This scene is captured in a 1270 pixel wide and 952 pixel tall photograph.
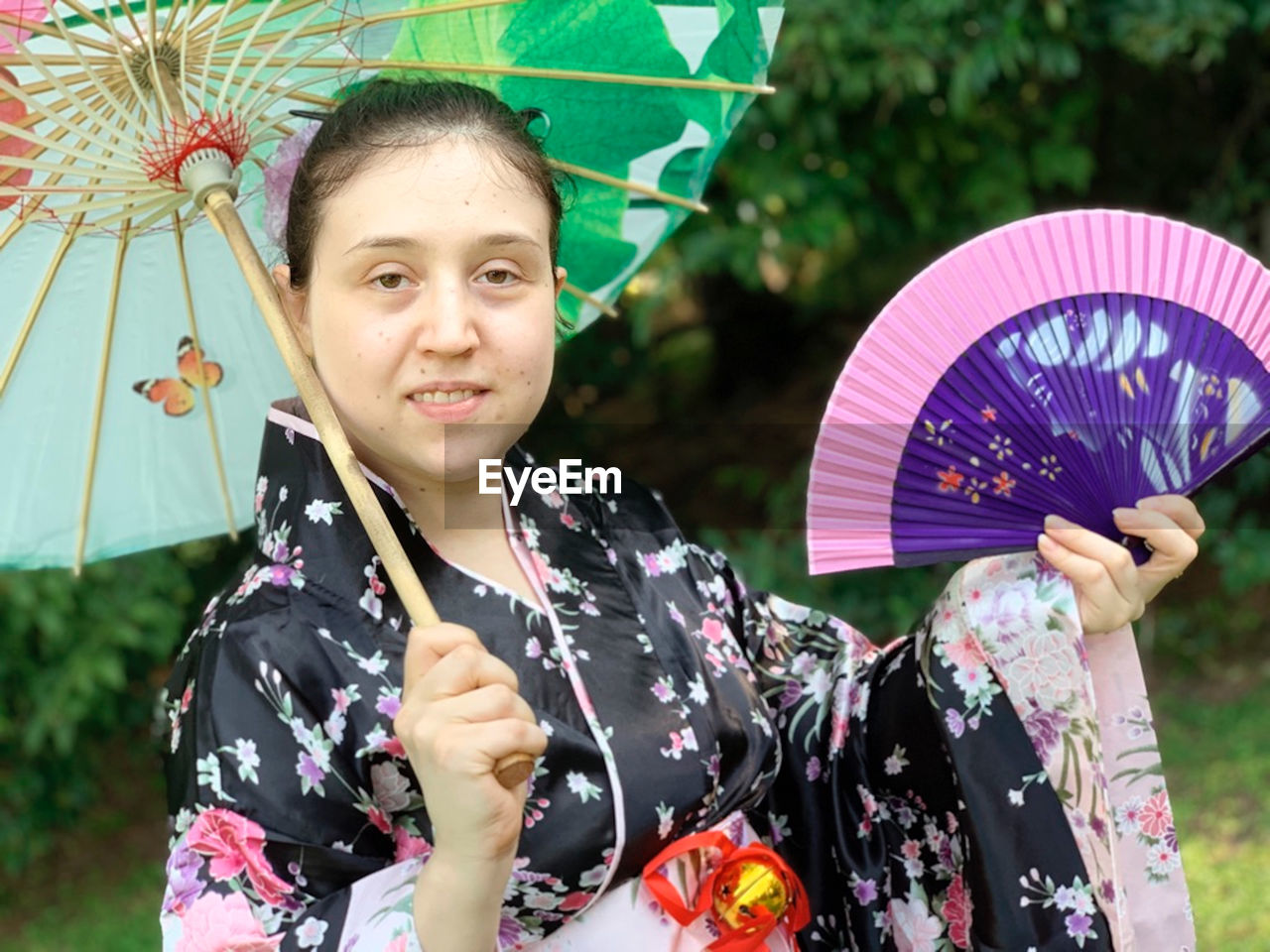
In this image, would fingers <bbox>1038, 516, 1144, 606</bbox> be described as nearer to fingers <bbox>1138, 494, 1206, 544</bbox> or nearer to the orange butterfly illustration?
fingers <bbox>1138, 494, 1206, 544</bbox>

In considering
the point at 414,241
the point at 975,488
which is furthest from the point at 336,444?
the point at 975,488

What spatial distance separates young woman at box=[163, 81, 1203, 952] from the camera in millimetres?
1402

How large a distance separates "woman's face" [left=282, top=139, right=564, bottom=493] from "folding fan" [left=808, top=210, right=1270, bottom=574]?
37 cm

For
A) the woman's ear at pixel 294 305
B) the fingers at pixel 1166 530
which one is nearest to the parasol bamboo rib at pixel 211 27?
the woman's ear at pixel 294 305

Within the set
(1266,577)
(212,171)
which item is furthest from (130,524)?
(1266,577)

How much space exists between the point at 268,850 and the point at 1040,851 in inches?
31.8

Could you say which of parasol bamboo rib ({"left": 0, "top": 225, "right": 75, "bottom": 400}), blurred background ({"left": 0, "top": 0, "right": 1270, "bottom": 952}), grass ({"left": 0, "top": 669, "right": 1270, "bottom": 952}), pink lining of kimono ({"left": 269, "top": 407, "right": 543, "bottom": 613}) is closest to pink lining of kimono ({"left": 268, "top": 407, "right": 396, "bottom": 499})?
pink lining of kimono ({"left": 269, "top": 407, "right": 543, "bottom": 613})

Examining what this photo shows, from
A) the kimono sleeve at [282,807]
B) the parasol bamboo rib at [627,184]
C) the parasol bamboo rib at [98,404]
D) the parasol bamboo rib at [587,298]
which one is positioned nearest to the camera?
the kimono sleeve at [282,807]

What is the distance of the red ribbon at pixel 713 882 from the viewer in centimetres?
158

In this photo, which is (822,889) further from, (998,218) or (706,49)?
(998,218)

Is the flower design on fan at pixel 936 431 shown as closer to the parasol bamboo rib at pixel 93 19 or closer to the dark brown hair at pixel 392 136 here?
the dark brown hair at pixel 392 136

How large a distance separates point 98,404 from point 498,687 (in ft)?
3.02

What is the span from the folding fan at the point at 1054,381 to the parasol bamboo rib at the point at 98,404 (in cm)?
88

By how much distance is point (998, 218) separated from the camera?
13.2 feet
